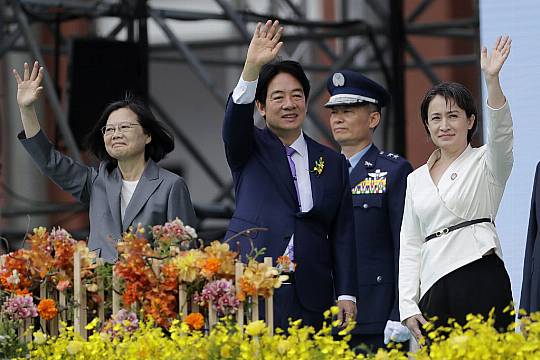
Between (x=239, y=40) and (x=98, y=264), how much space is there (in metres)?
7.98

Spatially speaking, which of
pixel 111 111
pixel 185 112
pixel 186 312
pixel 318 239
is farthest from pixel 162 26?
pixel 185 112

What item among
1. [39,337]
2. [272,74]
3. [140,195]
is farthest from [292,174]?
[39,337]

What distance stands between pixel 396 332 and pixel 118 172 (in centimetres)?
124

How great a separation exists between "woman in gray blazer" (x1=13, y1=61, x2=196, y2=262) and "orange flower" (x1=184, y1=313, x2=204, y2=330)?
1.01 metres

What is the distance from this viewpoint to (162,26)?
9.61 m

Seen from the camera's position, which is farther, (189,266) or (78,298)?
(78,298)

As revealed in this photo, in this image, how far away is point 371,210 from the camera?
19.1 feet

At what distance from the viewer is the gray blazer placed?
5.57 meters

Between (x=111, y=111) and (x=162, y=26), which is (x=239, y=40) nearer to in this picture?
(x=162, y=26)

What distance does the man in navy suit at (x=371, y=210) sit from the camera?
18.9ft

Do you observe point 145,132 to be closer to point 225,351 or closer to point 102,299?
point 102,299

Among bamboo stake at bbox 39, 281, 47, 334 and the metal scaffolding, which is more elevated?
the metal scaffolding

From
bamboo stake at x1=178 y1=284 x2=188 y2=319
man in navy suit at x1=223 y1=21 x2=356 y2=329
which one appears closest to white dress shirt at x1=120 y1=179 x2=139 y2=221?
man in navy suit at x1=223 y1=21 x2=356 y2=329

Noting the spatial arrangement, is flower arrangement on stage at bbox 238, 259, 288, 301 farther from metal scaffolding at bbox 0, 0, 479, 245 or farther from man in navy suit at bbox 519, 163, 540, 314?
metal scaffolding at bbox 0, 0, 479, 245
